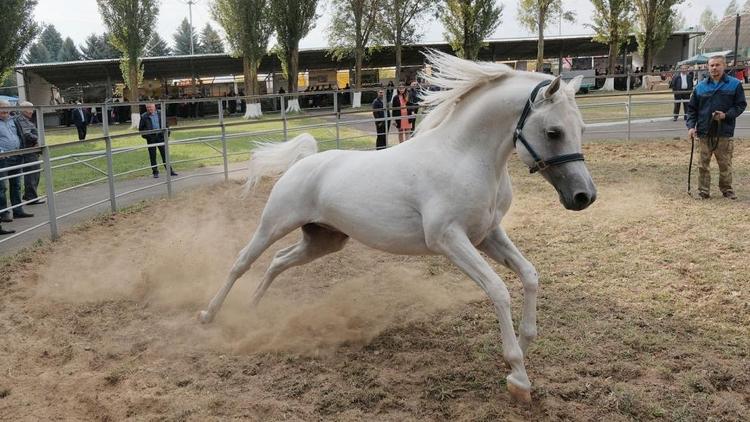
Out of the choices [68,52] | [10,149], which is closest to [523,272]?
[10,149]

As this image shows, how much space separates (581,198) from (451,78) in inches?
46.3

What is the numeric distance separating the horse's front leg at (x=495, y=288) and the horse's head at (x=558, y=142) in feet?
1.79

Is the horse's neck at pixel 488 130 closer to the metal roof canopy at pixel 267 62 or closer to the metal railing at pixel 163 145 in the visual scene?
the metal railing at pixel 163 145

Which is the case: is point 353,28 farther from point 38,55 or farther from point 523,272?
point 38,55

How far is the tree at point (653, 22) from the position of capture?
38.4 m

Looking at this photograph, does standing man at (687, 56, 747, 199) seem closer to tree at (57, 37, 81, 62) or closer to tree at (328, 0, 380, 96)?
tree at (328, 0, 380, 96)

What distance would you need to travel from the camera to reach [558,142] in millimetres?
3123

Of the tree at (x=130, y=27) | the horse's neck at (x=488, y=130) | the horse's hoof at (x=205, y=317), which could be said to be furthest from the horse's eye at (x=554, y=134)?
the tree at (x=130, y=27)

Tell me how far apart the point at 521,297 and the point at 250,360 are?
7.28 feet

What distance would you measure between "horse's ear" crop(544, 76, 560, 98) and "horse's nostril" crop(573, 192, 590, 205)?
1.77ft

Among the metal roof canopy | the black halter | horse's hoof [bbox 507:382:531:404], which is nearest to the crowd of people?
the black halter

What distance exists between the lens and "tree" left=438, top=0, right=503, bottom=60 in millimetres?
35281

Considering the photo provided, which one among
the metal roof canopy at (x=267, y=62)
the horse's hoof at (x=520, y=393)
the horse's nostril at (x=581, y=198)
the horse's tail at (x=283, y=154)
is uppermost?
the metal roof canopy at (x=267, y=62)

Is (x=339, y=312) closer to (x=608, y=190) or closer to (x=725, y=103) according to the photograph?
(x=608, y=190)
